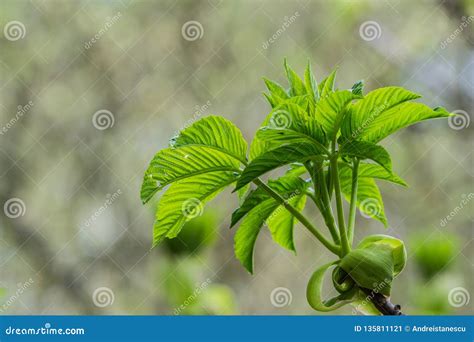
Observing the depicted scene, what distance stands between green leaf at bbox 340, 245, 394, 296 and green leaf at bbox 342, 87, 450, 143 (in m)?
0.09

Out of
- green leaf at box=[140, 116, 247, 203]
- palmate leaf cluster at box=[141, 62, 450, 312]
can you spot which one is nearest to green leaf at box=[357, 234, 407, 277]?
palmate leaf cluster at box=[141, 62, 450, 312]

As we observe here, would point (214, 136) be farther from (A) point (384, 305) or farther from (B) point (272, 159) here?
(A) point (384, 305)

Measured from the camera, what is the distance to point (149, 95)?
201cm

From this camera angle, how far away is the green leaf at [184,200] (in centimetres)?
53

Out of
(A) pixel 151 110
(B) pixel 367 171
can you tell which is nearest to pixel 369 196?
(B) pixel 367 171

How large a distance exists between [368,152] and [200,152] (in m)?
0.13

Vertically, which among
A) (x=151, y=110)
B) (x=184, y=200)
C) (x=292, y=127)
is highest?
(x=292, y=127)

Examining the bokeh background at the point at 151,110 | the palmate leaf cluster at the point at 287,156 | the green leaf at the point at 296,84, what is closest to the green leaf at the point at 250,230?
the palmate leaf cluster at the point at 287,156

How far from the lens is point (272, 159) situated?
1.52 ft

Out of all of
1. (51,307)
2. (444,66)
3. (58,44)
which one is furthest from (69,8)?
(444,66)

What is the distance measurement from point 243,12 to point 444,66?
68 centimetres

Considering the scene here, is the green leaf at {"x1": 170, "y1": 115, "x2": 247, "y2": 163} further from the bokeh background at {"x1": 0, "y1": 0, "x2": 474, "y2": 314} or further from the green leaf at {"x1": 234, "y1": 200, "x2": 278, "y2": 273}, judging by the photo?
the bokeh background at {"x1": 0, "y1": 0, "x2": 474, "y2": 314}

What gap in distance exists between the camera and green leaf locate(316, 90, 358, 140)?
47 cm

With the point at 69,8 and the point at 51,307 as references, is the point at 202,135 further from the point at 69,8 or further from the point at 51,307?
the point at 69,8
